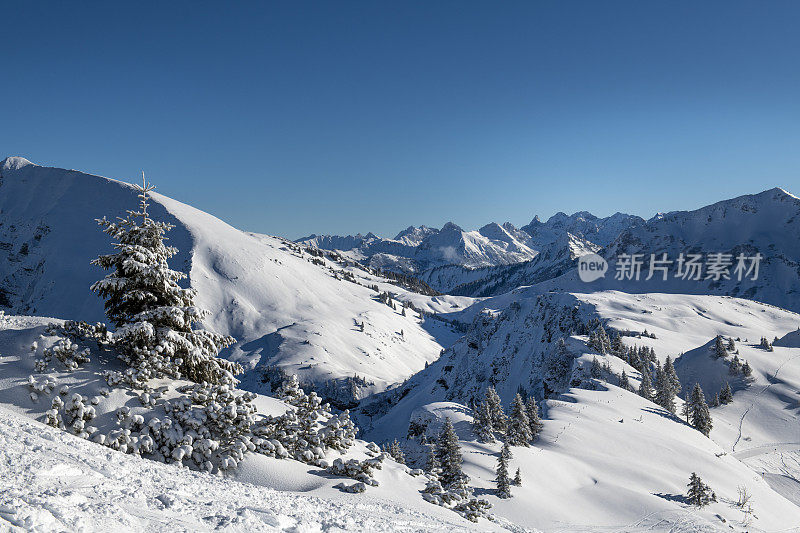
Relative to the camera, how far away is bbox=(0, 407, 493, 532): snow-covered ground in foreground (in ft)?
24.3

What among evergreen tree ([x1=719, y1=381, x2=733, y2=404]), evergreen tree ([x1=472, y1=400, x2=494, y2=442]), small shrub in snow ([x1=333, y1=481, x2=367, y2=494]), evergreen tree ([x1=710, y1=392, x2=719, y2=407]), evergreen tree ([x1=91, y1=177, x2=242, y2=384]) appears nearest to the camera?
small shrub in snow ([x1=333, y1=481, x2=367, y2=494])

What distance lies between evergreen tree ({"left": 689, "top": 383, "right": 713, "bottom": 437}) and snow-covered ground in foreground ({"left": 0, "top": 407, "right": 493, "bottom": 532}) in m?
64.7

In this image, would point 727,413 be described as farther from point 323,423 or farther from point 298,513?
point 298,513

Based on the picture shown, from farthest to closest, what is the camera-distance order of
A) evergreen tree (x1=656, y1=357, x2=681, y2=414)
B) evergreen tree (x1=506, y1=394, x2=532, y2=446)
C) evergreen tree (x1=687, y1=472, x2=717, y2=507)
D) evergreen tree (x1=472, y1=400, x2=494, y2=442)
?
1. evergreen tree (x1=656, y1=357, x2=681, y2=414)
2. evergreen tree (x1=472, y1=400, x2=494, y2=442)
3. evergreen tree (x1=506, y1=394, x2=532, y2=446)
4. evergreen tree (x1=687, y1=472, x2=717, y2=507)

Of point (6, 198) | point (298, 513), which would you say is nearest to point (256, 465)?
point (298, 513)

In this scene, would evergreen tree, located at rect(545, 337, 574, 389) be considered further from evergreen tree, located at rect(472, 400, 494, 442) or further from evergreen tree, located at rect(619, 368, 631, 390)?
evergreen tree, located at rect(472, 400, 494, 442)

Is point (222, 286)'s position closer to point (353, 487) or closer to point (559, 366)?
point (559, 366)

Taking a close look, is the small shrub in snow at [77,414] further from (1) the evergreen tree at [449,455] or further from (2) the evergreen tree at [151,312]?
(1) the evergreen tree at [449,455]

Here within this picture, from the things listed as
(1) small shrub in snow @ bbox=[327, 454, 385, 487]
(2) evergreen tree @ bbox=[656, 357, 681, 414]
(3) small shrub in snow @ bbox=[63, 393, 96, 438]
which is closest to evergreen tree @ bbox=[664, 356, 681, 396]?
(2) evergreen tree @ bbox=[656, 357, 681, 414]

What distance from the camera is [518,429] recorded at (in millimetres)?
38750

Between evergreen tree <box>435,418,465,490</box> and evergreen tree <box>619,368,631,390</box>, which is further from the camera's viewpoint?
evergreen tree <box>619,368,631,390</box>

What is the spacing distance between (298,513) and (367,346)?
5803 inches

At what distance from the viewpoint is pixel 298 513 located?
10.6 metres

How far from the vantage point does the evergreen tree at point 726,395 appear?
3031 inches
